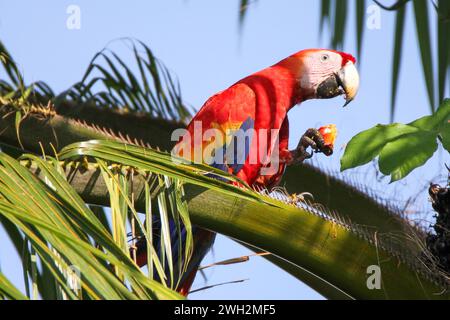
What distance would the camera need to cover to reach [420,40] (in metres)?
2.12

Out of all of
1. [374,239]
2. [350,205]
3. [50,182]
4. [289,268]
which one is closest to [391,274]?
[374,239]

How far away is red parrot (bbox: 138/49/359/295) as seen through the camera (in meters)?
2.19

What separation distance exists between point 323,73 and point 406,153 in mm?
1283

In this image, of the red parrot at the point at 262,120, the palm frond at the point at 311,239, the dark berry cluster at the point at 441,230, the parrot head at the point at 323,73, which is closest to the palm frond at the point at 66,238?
the palm frond at the point at 311,239

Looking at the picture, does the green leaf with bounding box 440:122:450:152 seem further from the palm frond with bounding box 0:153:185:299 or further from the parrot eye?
the parrot eye

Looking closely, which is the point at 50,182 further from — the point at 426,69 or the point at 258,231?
the point at 426,69

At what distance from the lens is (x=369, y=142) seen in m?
1.45

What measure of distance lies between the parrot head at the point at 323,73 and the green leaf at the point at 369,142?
1133 millimetres

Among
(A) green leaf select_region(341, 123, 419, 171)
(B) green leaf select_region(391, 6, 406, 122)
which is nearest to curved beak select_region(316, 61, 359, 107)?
(B) green leaf select_region(391, 6, 406, 122)

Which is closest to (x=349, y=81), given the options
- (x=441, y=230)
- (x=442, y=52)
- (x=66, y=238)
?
(x=442, y=52)

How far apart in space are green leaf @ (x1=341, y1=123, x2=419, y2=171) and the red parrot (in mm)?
592

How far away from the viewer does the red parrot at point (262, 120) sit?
2.19m

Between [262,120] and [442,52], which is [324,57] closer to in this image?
[262,120]

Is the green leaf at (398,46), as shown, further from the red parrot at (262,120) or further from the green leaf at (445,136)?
the green leaf at (445,136)
